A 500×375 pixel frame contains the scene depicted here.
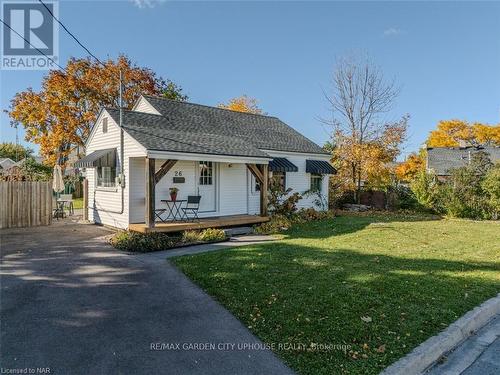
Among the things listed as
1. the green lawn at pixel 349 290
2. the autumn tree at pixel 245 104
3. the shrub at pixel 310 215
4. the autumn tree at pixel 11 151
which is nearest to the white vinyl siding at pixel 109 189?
the green lawn at pixel 349 290

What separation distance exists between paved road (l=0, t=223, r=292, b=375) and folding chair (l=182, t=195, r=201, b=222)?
431cm

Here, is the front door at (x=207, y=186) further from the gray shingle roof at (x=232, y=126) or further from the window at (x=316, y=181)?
the window at (x=316, y=181)

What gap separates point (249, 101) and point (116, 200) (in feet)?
88.5

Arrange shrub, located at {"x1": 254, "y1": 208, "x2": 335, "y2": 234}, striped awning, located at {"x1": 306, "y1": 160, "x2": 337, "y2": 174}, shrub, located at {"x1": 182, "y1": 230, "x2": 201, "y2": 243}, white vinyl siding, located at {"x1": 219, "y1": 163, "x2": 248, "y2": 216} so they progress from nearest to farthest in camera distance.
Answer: shrub, located at {"x1": 182, "y1": 230, "x2": 201, "y2": 243}
shrub, located at {"x1": 254, "y1": 208, "x2": 335, "y2": 234}
white vinyl siding, located at {"x1": 219, "y1": 163, "x2": 248, "y2": 216}
striped awning, located at {"x1": 306, "y1": 160, "x2": 337, "y2": 174}

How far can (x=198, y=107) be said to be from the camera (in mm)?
16797

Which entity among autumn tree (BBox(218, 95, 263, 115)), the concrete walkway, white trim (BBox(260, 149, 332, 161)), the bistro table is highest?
autumn tree (BBox(218, 95, 263, 115))

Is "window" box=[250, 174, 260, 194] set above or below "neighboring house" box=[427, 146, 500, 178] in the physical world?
below

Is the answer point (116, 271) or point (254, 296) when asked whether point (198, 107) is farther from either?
point (254, 296)

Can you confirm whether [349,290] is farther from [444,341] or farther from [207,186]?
[207,186]

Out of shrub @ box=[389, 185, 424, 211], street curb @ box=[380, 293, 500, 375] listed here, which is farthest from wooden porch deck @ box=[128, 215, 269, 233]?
shrub @ box=[389, 185, 424, 211]

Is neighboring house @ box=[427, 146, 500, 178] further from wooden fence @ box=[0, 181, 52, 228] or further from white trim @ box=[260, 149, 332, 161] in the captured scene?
wooden fence @ box=[0, 181, 52, 228]

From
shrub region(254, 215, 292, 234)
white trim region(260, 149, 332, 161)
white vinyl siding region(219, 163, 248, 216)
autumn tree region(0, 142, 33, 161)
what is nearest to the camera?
shrub region(254, 215, 292, 234)

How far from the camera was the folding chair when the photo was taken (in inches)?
452

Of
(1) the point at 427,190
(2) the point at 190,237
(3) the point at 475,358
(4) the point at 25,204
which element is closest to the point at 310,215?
(1) the point at 427,190
